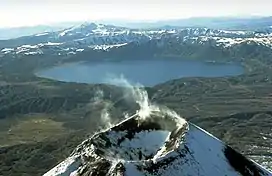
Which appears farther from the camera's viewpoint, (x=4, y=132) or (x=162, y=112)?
(x=4, y=132)

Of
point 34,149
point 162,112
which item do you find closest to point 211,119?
point 34,149

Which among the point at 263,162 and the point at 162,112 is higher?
the point at 162,112

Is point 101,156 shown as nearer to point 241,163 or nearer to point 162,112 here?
point 162,112

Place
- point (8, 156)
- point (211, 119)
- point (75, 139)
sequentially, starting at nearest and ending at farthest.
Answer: point (8, 156)
point (75, 139)
point (211, 119)

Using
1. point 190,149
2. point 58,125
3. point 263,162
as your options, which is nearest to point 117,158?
Answer: point 190,149

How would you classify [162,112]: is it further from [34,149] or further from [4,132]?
[4,132]

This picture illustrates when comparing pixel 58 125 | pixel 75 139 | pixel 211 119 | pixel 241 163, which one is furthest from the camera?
pixel 58 125

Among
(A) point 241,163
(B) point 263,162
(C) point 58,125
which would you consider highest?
(A) point 241,163
